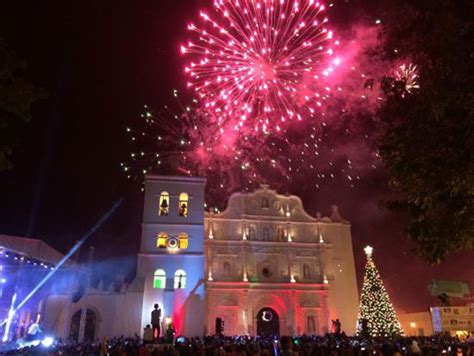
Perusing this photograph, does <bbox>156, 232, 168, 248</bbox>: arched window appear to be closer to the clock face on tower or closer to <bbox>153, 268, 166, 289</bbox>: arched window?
the clock face on tower

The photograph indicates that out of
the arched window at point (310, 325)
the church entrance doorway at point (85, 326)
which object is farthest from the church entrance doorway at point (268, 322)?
the church entrance doorway at point (85, 326)

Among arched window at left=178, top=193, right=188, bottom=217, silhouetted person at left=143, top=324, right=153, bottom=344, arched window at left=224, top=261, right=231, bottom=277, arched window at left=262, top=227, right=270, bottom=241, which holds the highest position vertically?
arched window at left=178, top=193, right=188, bottom=217

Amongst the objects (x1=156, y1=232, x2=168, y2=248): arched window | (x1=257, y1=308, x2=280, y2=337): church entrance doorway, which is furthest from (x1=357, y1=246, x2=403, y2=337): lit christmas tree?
(x1=156, y1=232, x2=168, y2=248): arched window

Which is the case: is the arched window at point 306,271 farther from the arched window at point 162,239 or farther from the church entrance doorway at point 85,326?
the church entrance doorway at point 85,326

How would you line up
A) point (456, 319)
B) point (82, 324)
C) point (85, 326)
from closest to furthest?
point (456, 319)
point (82, 324)
point (85, 326)

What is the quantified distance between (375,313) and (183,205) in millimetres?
16093

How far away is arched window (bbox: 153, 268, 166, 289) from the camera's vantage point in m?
28.2

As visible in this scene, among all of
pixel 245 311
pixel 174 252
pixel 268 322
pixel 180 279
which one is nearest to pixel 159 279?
pixel 180 279

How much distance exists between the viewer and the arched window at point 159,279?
92.7ft

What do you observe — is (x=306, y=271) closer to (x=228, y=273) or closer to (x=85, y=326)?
(x=228, y=273)

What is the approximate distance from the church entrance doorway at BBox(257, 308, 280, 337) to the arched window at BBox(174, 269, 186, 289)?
22.0 feet

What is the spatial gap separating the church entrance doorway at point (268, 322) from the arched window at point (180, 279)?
672 centimetres

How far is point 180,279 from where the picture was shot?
28.5 m

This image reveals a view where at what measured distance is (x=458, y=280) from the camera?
3416 centimetres
